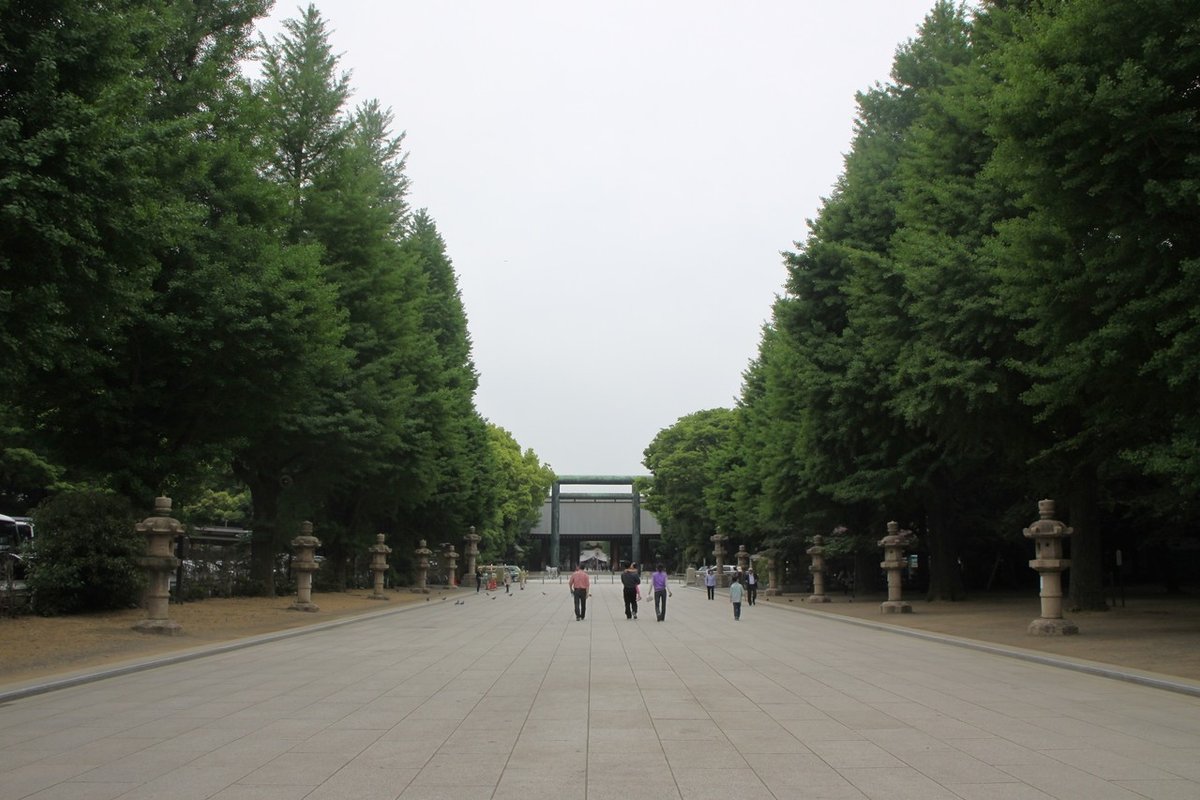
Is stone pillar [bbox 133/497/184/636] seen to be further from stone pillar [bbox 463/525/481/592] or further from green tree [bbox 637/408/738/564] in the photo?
green tree [bbox 637/408/738/564]

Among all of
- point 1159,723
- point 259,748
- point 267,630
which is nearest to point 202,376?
point 267,630

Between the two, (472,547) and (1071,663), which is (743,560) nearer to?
(472,547)

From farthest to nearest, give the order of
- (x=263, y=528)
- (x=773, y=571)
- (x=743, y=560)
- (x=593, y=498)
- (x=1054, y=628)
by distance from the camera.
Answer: (x=593, y=498) < (x=743, y=560) < (x=773, y=571) < (x=263, y=528) < (x=1054, y=628)

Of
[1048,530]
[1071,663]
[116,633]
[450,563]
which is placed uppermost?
[1048,530]

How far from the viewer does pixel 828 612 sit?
32969mm

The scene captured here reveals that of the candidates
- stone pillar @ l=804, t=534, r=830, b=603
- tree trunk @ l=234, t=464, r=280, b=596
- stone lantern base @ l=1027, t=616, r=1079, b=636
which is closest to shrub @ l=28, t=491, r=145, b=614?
tree trunk @ l=234, t=464, r=280, b=596

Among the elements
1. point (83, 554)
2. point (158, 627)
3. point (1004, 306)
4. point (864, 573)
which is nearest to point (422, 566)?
point (864, 573)

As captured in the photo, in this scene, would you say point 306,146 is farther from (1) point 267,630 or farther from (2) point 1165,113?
(2) point 1165,113

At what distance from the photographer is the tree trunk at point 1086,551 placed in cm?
2556

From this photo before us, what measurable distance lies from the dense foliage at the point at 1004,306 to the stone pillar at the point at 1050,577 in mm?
1798

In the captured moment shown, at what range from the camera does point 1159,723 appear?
10.2 metres

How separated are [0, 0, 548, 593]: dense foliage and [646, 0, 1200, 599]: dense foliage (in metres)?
14.0

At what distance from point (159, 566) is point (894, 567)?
2129cm

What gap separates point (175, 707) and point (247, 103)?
19.6m
